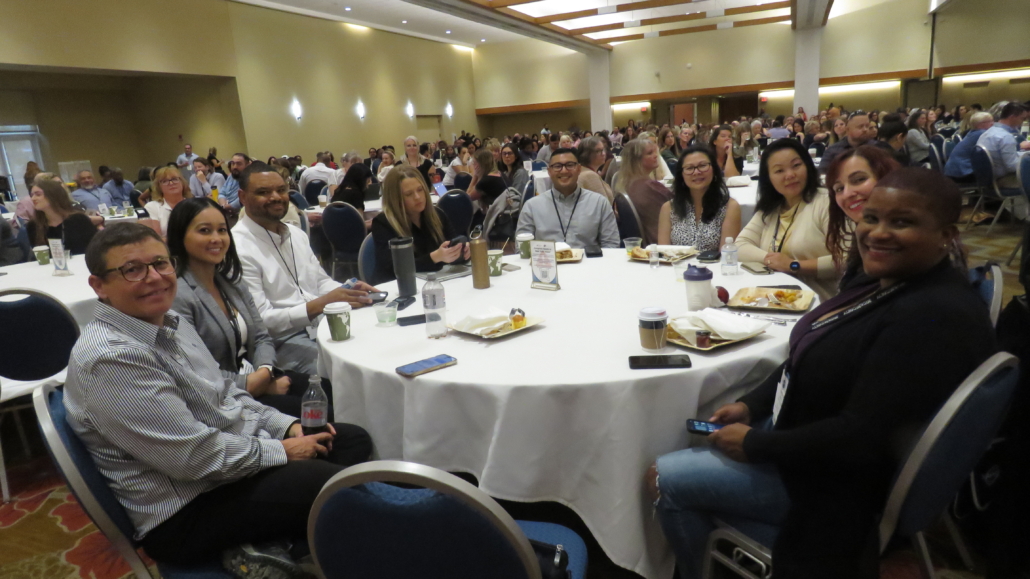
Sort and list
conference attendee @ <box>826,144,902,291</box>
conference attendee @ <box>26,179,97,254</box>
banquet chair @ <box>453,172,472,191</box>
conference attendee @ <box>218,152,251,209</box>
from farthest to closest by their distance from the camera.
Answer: banquet chair @ <box>453,172,472,191</box> < conference attendee @ <box>218,152,251,209</box> < conference attendee @ <box>26,179,97,254</box> < conference attendee @ <box>826,144,902,291</box>

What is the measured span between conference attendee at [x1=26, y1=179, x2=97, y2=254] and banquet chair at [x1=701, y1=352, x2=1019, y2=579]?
15.7 ft

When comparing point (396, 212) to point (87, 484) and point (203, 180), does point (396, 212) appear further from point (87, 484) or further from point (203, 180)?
point (203, 180)

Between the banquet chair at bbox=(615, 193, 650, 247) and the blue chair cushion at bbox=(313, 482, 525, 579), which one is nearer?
the blue chair cushion at bbox=(313, 482, 525, 579)

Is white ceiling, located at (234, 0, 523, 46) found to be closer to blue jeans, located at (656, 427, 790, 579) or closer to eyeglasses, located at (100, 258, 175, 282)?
eyeglasses, located at (100, 258, 175, 282)

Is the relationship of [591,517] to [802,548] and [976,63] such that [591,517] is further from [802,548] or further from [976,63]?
[976,63]

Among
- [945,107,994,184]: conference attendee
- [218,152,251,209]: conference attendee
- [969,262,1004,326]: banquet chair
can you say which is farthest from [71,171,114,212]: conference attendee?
[945,107,994,184]: conference attendee

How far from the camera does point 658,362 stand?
1619mm

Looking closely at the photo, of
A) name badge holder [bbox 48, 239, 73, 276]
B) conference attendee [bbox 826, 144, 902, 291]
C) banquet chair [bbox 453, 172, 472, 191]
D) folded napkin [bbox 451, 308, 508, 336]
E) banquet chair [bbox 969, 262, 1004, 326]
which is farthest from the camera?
banquet chair [bbox 453, 172, 472, 191]

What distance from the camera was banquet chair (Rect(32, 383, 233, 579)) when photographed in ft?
4.00

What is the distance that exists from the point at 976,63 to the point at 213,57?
62.5ft

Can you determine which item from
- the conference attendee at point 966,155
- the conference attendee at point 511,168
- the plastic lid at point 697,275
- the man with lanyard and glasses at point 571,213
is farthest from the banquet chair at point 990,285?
the conference attendee at point 966,155

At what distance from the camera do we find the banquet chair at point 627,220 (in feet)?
13.2

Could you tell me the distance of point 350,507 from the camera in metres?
0.91

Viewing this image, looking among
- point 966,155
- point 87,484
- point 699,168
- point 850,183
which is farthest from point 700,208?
point 966,155
